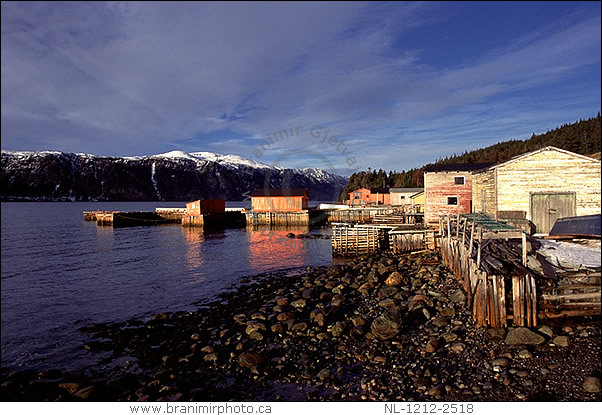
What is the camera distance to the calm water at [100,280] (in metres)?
14.3

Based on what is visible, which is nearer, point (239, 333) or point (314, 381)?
point (314, 381)

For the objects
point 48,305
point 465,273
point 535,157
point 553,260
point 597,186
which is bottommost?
point 48,305

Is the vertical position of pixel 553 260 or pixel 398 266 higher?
pixel 553 260

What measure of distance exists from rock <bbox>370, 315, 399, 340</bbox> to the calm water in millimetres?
10026

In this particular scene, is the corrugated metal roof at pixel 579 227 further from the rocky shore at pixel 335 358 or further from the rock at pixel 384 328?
the rock at pixel 384 328

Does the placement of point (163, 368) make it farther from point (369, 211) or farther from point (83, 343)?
point (369, 211)

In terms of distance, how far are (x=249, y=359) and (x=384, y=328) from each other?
15.6 ft

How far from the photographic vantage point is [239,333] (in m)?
13.2

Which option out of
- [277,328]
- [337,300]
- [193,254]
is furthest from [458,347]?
[193,254]

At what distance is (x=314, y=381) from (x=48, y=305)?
17.8 m

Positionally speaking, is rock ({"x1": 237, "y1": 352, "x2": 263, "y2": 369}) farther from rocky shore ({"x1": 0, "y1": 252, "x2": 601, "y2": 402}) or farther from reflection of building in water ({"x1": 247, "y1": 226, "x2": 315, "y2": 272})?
reflection of building in water ({"x1": 247, "y1": 226, "x2": 315, "y2": 272})

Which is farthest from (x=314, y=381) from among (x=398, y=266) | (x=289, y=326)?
(x=398, y=266)

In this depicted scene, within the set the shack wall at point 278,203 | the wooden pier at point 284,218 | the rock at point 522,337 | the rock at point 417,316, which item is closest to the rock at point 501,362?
the rock at point 522,337

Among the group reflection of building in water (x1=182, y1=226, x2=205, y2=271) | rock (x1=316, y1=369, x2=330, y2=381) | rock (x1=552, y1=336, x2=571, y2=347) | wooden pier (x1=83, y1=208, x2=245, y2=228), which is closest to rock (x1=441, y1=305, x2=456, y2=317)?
rock (x1=552, y1=336, x2=571, y2=347)
